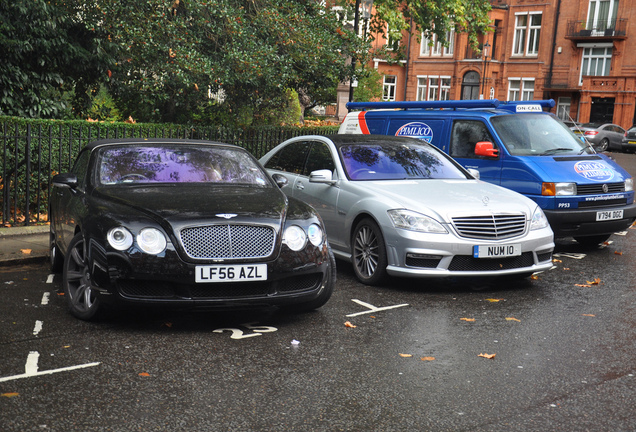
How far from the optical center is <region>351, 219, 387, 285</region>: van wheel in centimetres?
747

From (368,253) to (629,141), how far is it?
112ft

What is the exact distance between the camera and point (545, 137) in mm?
10555

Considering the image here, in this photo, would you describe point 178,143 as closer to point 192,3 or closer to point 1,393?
point 1,393

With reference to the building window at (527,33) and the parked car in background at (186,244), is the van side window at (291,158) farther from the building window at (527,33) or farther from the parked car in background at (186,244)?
the building window at (527,33)

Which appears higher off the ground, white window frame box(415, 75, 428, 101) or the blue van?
the blue van

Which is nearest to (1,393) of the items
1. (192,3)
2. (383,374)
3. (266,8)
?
(383,374)

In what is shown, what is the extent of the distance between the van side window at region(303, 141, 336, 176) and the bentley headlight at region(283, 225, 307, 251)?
2791 millimetres

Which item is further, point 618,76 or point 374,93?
point 618,76

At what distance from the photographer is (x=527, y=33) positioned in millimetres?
53531

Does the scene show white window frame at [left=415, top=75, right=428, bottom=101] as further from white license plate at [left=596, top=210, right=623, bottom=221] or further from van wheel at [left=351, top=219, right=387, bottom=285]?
van wheel at [left=351, top=219, right=387, bottom=285]

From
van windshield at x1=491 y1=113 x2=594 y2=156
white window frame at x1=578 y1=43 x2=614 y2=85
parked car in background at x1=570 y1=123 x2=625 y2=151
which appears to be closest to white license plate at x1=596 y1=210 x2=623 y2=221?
van windshield at x1=491 y1=113 x2=594 y2=156

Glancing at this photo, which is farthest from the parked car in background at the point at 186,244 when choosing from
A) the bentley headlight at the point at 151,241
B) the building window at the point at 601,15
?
the building window at the point at 601,15

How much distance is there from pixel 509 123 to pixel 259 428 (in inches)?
300

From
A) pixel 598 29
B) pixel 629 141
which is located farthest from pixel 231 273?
pixel 598 29
